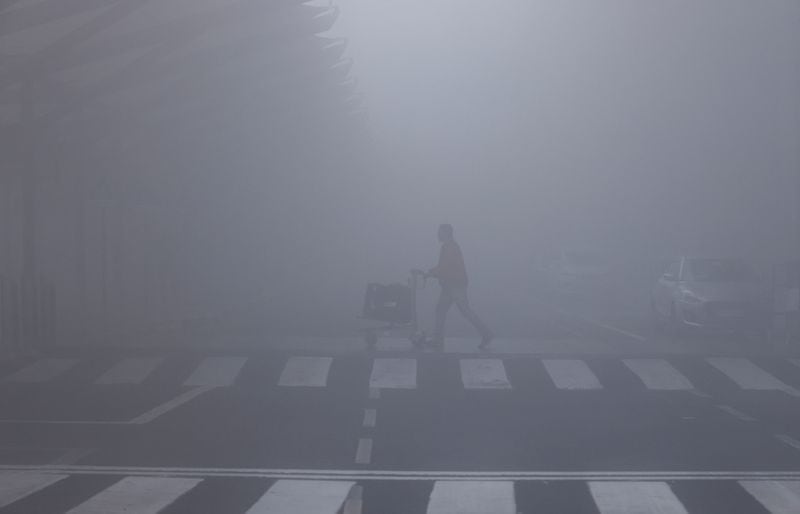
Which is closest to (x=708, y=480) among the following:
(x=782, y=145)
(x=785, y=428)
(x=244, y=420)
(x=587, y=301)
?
(x=785, y=428)

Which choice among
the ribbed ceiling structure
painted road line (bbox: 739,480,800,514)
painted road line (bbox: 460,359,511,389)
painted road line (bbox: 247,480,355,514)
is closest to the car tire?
painted road line (bbox: 460,359,511,389)

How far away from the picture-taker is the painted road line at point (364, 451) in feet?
40.0

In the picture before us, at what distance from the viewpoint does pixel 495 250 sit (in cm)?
12188

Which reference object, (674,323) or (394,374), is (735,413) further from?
(674,323)

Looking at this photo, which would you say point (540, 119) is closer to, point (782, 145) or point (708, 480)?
point (782, 145)

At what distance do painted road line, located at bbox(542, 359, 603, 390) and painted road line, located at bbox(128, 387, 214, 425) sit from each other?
15.2ft

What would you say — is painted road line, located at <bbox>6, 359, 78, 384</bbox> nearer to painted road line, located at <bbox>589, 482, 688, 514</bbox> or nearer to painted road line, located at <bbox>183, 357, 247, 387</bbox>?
painted road line, located at <bbox>183, 357, 247, 387</bbox>

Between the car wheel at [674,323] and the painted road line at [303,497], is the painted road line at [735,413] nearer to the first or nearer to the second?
the painted road line at [303,497]

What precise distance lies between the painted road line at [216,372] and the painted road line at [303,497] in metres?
8.06

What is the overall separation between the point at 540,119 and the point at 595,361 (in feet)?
309

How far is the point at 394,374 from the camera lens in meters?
19.7

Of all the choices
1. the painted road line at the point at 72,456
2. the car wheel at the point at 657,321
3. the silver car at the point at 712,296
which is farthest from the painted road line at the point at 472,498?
the car wheel at the point at 657,321

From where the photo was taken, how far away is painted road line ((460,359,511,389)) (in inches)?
734

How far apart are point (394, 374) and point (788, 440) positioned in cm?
708
